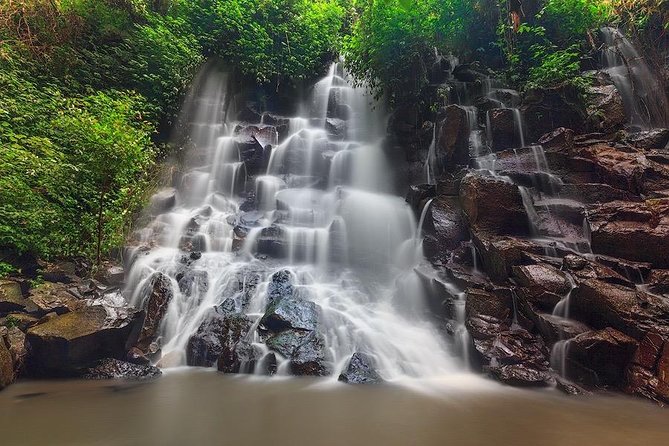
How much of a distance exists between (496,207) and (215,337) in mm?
6338

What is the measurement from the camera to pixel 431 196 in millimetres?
9609

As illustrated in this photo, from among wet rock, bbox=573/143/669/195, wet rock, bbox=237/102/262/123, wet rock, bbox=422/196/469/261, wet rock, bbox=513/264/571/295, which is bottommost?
wet rock, bbox=513/264/571/295

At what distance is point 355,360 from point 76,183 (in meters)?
6.34

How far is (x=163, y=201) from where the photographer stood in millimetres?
10711

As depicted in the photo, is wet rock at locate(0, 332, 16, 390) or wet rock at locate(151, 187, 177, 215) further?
wet rock at locate(151, 187, 177, 215)

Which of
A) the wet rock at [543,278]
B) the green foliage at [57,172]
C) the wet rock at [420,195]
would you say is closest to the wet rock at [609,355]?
the wet rock at [543,278]

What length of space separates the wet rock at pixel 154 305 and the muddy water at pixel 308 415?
1.29 meters

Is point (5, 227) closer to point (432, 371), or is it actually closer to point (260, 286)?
point (260, 286)

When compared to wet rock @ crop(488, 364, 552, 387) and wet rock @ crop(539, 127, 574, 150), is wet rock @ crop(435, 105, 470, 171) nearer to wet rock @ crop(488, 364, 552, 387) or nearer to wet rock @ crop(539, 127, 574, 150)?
wet rock @ crop(539, 127, 574, 150)

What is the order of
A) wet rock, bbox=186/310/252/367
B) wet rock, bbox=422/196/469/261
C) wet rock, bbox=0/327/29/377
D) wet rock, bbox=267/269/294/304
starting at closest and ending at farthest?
wet rock, bbox=0/327/29/377, wet rock, bbox=186/310/252/367, wet rock, bbox=267/269/294/304, wet rock, bbox=422/196/469/261

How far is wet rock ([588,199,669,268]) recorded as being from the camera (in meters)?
5.82

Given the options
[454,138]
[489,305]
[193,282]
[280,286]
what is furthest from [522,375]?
[454,138]

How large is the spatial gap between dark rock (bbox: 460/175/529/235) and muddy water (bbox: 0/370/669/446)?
359 cm

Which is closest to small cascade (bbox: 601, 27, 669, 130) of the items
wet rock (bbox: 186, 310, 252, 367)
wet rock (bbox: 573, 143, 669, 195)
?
wet rock (bbox: 573, 143, 669, 195)
